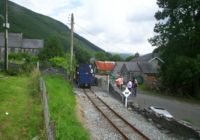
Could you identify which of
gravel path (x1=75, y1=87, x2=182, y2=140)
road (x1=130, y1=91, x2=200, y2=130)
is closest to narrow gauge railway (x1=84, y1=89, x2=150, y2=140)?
gravel path (x1=75, y1=87, x2=182, y2=140)

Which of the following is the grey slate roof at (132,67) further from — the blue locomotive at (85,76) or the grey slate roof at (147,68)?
the blue locomotive at (85,76)

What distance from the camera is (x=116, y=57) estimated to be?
167250 mm

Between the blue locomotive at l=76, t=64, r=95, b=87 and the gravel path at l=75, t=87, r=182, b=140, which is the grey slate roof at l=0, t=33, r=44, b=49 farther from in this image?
the gravel path at l=75, t=87, r=182, b=140

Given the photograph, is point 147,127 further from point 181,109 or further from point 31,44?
point 31,44

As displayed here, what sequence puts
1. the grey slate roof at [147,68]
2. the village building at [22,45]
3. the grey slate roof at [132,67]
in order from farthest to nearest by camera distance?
the village building at [22,45], the grey slate roof at [132,67], the grey slate roof at [147,68]

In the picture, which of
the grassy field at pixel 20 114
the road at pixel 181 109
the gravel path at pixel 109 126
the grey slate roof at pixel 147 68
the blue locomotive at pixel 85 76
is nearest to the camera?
the grassy field at pixel 20 114

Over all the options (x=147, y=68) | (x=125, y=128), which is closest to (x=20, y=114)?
(x=125, y=128)

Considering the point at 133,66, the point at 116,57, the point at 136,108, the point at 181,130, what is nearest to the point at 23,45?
the point at 116,57

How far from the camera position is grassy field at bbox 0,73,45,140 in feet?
49.4

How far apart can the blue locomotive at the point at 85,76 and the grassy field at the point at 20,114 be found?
2222 cm

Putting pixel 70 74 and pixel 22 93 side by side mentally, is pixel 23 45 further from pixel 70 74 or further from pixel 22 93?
pixel 22 93

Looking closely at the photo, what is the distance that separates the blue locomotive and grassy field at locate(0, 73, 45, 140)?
875 inches

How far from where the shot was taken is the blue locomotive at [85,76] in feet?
156

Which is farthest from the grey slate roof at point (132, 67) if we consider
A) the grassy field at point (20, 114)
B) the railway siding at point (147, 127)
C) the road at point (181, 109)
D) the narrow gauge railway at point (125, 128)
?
the grassy field at point (20, 114)
